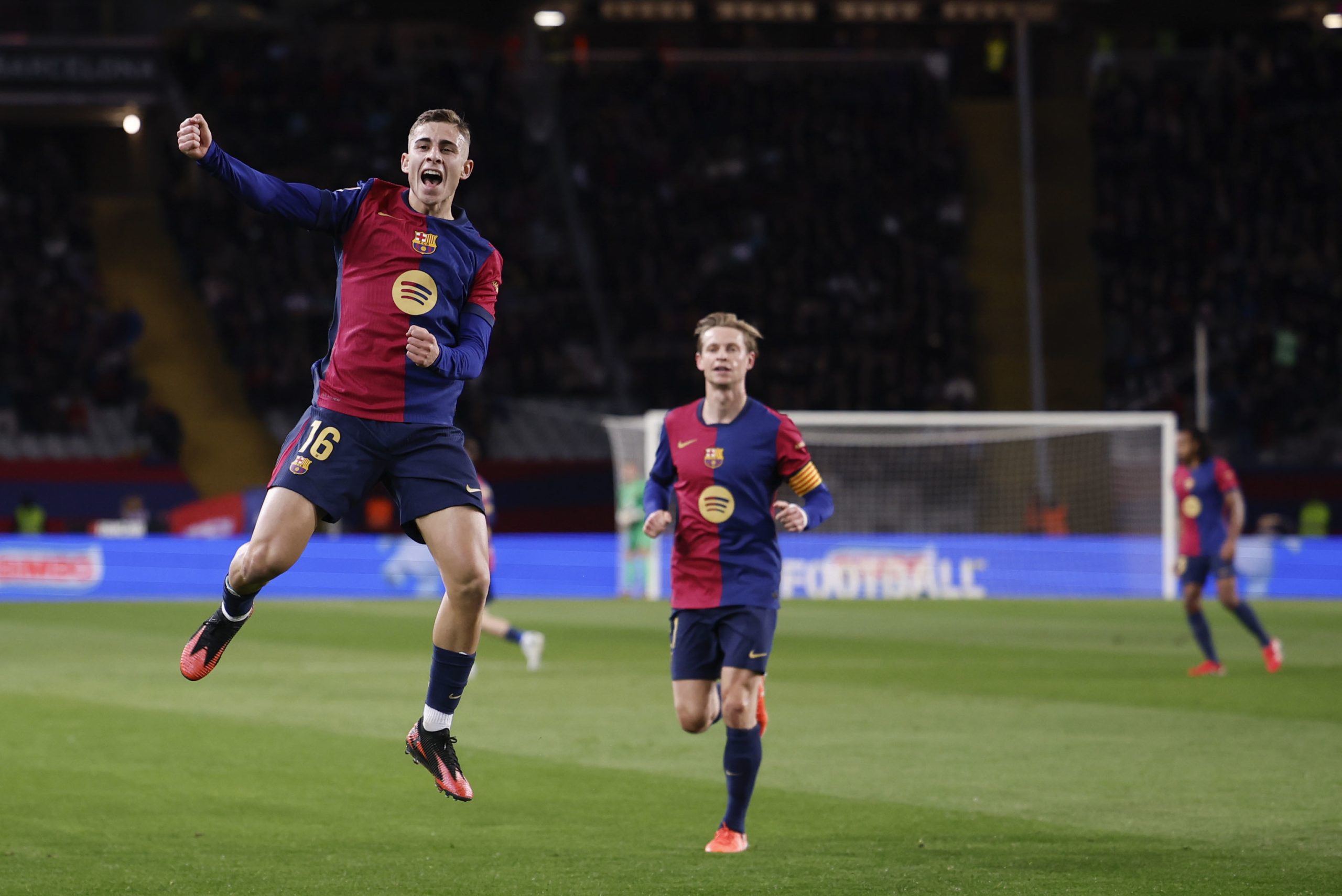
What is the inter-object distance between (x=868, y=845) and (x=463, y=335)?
3208 mm

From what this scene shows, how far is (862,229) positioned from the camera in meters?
32.9

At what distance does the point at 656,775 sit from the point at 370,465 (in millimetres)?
4384

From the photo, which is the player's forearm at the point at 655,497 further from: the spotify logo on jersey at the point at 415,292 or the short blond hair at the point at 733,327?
the spotify logo on jersey at the point at 415,292

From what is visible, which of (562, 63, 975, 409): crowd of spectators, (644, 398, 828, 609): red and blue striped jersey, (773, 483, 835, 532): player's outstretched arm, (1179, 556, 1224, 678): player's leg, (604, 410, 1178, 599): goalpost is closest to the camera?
(773, 483, 835, 532): player's outstretched arm

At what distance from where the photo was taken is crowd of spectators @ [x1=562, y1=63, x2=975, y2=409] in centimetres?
3066

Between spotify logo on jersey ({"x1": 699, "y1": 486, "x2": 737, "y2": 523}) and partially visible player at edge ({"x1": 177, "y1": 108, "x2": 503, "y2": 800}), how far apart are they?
192 cm

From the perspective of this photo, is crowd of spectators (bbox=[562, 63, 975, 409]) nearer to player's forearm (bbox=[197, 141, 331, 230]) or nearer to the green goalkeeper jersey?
the green goalkeeper jersey

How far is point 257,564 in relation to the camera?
6.02 metres

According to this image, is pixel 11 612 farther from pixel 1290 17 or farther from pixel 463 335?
pixel 1290 17

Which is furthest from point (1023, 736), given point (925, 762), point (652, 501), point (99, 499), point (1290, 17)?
point (1290, 17)

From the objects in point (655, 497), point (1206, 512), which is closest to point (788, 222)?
point (1206, 512)

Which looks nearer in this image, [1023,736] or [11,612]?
[1023,736]

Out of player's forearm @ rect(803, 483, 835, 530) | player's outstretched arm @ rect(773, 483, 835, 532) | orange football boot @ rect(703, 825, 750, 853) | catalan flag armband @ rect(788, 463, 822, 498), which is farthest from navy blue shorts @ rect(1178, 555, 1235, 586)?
orange football boot @ rect(703, 825, 750, 853)

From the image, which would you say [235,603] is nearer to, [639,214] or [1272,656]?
[1272,656]
